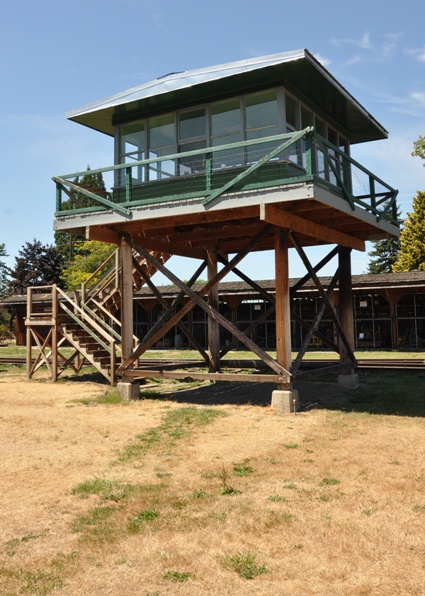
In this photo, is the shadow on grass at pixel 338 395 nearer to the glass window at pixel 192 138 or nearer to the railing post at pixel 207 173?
the railing post at pixel 207 173

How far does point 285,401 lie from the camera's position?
40.7 ft

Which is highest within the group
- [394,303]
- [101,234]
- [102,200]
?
[102,200]

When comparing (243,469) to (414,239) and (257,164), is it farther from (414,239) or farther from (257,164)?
(414,239)

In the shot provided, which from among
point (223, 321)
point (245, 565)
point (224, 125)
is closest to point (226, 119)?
point (224, 125)

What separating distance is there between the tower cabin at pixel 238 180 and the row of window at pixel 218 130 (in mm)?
27

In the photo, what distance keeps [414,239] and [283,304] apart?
40.1 m

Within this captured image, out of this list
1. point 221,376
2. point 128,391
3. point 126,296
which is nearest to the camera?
point 221,376

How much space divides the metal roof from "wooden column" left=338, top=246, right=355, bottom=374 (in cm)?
389

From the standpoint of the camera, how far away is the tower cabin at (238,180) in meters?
12.3

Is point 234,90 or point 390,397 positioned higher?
point 234,90

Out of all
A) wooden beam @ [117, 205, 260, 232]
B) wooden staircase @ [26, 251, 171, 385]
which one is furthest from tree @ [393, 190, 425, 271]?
wooden beam @ [117, 205, 260, 232]

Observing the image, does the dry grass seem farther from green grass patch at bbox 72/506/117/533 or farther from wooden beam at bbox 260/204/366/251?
wooden beam at bbox 260/204/366/251

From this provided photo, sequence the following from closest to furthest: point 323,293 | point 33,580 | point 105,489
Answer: point 33,580
point 105,489
point 323,293

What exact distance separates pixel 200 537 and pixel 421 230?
4775cm
